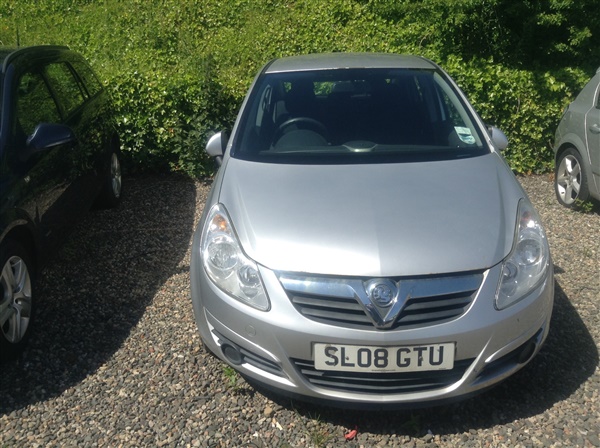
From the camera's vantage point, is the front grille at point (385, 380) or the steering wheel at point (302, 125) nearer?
the front grille at point (385, 380)

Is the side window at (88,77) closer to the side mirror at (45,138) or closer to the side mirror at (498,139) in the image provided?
the side mirror at (45,138)

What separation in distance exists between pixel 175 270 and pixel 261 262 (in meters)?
2.22

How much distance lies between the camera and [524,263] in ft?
10.8

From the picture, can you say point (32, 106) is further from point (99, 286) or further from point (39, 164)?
point (99, 286)

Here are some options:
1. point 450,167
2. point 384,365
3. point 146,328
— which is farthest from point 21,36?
point 384,365

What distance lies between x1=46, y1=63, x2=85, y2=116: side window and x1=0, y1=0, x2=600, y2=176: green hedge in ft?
4.87

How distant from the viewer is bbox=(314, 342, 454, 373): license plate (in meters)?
3.04

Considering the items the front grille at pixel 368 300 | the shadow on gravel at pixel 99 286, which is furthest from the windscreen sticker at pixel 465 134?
the shadow on gravel at pixel 99 286

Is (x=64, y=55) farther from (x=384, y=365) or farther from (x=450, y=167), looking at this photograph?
(x=384, y=365)

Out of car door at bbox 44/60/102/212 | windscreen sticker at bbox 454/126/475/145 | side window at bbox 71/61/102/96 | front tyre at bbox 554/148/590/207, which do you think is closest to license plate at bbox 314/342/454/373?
windscreen sticker at bbox 454/126/475/145

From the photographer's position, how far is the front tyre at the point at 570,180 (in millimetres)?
6486

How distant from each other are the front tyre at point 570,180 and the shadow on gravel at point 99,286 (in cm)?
369

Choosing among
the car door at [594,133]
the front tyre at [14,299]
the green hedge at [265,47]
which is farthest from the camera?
the green hedge at [265,47]

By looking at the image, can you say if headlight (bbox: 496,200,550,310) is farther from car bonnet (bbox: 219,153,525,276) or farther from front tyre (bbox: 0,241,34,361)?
front tyre (bbox: 0,241,34,361)
